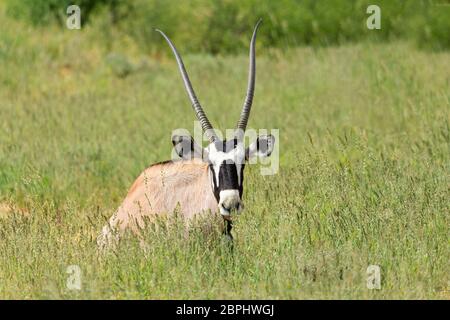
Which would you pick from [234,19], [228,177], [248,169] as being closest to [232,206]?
[228,177]

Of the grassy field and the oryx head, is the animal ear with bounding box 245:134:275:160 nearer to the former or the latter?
the oryx head

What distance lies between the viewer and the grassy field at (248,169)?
20.5 feet

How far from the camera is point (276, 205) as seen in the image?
7.46m

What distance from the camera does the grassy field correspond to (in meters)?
6.24

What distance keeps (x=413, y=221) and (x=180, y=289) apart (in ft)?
6.26

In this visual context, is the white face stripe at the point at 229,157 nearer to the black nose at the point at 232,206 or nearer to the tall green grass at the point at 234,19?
the black nose at the point at 232,206

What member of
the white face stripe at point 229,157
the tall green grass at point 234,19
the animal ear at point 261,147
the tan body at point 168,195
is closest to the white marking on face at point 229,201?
the white face stripe at point 229,157

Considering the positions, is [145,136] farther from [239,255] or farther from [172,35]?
[172,35]

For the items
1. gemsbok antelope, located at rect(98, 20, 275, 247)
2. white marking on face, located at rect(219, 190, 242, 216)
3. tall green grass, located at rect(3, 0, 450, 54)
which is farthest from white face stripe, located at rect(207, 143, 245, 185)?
tall green grass, located at rect(3, 0, 450, 54)

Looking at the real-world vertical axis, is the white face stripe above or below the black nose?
above

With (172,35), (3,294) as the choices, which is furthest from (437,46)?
(3,294)

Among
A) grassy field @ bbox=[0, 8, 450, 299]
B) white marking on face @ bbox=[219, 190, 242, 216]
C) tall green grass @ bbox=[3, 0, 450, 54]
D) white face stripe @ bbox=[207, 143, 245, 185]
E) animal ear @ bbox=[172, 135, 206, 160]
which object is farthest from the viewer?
tall green grass @ bbox=[3, 0, 450, 54]

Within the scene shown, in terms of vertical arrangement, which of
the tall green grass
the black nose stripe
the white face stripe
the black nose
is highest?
the tall green grass

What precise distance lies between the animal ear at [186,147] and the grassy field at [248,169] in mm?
619
